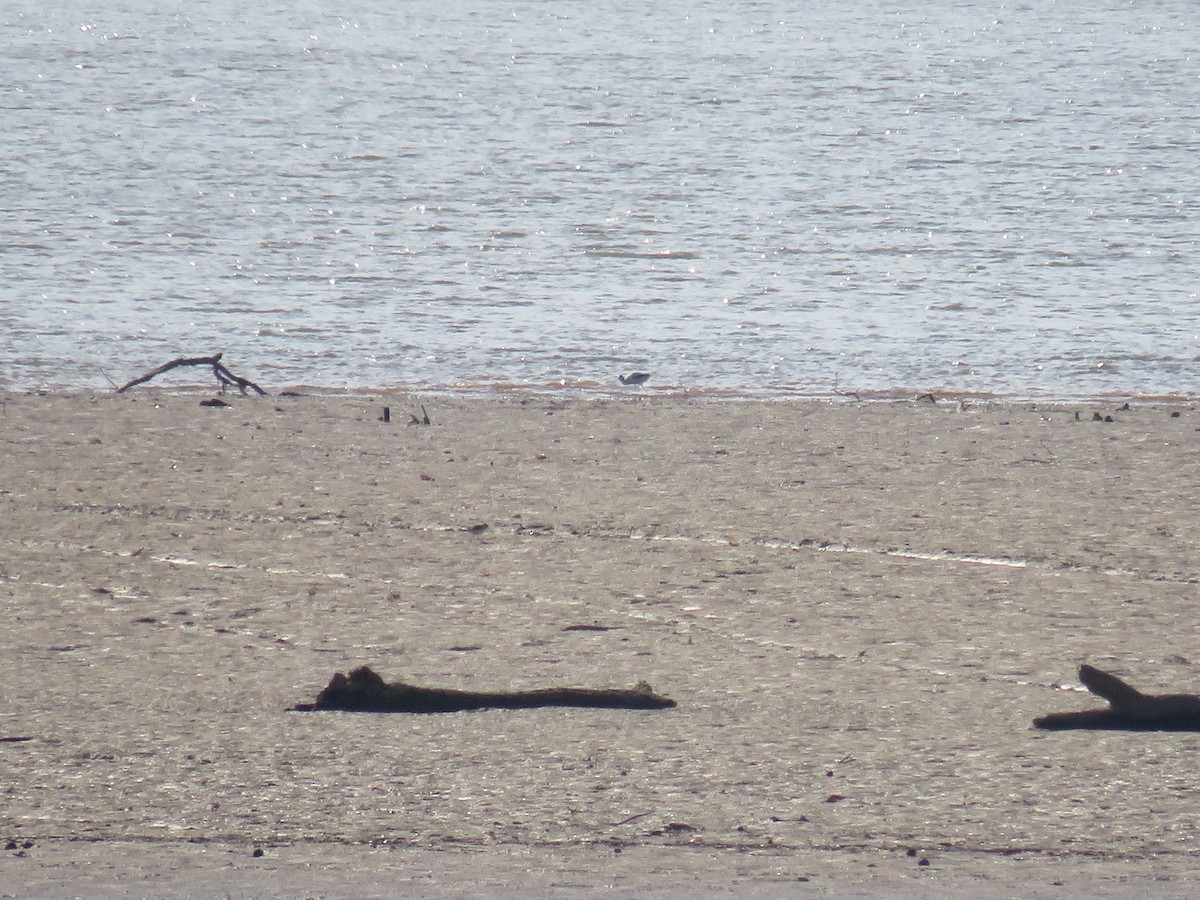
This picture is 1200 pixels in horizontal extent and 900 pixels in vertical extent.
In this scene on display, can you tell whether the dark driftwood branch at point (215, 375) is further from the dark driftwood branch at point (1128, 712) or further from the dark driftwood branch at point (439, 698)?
the dark driftwood branch at point (1128, 712)

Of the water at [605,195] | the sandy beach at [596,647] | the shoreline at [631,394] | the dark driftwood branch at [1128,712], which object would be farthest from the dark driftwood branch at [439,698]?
the water at [605,195]

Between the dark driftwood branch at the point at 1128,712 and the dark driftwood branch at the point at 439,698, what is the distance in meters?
0.92

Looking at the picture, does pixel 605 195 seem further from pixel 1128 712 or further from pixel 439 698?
pixel 1128 712

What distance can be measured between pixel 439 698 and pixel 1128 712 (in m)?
1.56

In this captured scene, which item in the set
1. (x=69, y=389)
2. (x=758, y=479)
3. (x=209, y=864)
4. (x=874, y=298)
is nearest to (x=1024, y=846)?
(x=209, y=864)

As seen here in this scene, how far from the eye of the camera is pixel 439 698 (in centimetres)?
466

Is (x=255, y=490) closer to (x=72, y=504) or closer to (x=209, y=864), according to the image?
(x=72, y=504)

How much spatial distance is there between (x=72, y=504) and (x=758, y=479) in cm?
247

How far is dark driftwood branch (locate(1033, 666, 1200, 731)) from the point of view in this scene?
446 centimetres

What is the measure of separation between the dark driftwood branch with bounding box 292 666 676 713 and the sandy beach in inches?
2.2

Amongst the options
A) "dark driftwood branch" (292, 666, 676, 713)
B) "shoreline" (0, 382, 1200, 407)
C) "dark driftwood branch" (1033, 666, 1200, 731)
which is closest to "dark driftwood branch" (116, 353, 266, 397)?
"shoreline" (0, 382, 1200, 407)

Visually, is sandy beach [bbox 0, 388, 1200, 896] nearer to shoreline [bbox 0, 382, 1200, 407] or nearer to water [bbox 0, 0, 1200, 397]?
shoreline [bbox 0, 382, 1200, 407]

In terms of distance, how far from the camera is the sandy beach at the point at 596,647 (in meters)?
3.73

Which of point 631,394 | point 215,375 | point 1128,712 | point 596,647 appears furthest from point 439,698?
point 215,375
